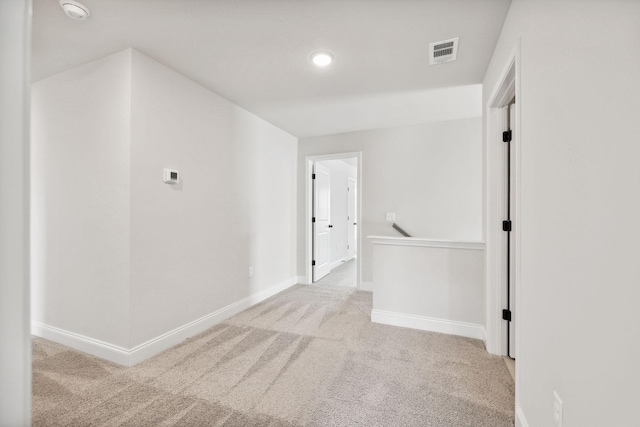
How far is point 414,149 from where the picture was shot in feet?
12.9

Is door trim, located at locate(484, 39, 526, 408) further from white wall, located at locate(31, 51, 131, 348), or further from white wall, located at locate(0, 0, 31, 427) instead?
white wall, located at locate(31, 51, 131, 348)

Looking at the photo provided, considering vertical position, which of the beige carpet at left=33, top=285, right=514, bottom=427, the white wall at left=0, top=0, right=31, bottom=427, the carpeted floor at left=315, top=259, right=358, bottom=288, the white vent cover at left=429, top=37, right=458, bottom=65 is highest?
the white vent cover at left=429, top=37, right=458, bottom=65

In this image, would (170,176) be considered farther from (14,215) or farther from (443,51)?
(443,51)

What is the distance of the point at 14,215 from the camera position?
364 mm

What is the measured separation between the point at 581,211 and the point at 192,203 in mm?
2640

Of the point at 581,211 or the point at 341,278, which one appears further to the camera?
the point at 341,278

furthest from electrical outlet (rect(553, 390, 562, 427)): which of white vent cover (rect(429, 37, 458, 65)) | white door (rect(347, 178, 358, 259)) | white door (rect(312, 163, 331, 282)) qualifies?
white door (rect(347, 178, 358, 259))

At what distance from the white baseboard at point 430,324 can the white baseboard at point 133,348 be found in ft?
5.37

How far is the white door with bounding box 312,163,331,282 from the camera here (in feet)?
15.2

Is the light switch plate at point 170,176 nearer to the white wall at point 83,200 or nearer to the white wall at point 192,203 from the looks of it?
the white wall at point 192,203

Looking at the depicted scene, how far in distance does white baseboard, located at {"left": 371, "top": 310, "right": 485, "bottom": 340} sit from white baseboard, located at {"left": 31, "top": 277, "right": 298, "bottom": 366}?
1.64 metres

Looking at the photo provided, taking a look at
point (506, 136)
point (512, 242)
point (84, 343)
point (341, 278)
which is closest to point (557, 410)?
point (512, 242)

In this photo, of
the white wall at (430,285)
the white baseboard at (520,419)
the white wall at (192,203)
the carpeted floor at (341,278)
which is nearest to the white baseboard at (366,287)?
the carpeted floor at (341,278)

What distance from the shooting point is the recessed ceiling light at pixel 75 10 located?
65.2 inches
